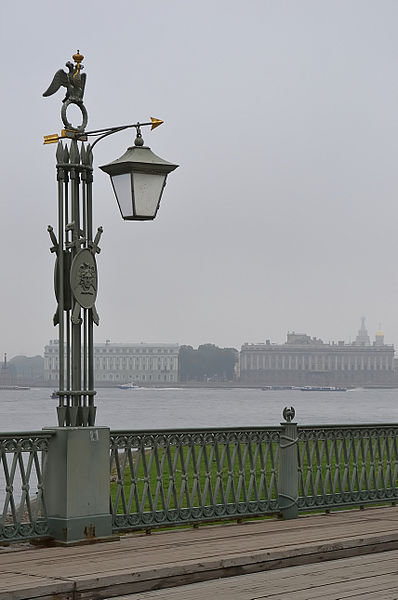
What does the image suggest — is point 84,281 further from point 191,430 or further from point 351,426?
point 351,426

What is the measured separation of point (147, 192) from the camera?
34.6 ft

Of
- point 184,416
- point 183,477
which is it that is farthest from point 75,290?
point 184,416

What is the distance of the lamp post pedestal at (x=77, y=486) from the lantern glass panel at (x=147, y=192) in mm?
2112

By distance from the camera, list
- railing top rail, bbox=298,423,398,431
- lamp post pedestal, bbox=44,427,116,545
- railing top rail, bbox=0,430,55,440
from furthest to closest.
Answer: railing top rail, bbox=298,423,398,431 → lamp post pedestal, bbox=44,427,116,545 → railing top rail, bbox=0,430,55,440

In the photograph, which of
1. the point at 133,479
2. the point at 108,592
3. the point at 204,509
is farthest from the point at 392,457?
the point at 108,592

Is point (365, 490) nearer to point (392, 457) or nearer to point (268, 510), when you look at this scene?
point (392, 457)

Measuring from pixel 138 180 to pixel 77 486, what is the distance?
294cm

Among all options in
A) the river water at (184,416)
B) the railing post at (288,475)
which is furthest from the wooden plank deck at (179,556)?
the river water at (184,416)

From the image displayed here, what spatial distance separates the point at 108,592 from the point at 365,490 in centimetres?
615

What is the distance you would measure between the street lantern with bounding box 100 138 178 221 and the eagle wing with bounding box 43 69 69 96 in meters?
0.88

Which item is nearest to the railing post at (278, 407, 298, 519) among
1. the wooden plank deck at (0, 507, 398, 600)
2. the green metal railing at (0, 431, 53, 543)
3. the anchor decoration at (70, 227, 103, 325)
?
the wooden plank deck at (0, 507, 398, 600)

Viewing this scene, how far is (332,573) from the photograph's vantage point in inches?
354

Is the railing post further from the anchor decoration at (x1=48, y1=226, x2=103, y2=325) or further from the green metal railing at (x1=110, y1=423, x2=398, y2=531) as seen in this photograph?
the anchor decoration at (x1=48, y1=226, x2=103, y2=325)

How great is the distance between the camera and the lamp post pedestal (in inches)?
385
